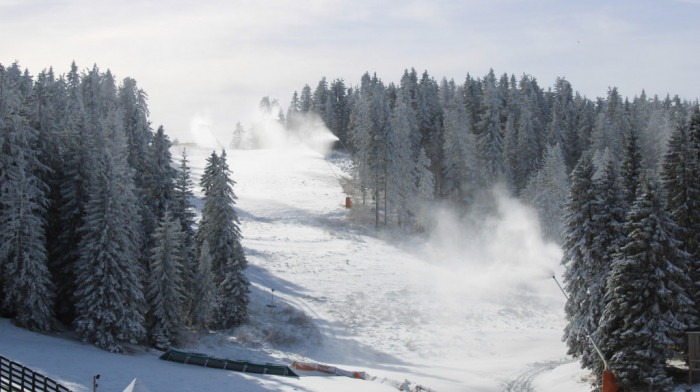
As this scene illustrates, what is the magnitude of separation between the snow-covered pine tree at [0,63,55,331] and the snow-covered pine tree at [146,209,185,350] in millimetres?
5200

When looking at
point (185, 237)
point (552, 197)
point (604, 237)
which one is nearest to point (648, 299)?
point (604, 237)

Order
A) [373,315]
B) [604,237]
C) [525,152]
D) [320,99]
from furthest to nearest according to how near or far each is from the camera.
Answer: [320,99] < [525,152] < [373,315] < [604,237]

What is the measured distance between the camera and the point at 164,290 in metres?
33.6

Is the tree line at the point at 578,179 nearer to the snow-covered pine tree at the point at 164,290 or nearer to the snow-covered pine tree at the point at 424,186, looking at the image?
the snow-covered pine tree at the point at 424,186

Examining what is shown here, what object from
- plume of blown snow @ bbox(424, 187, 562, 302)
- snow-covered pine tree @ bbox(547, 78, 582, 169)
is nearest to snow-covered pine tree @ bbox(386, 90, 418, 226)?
plume of blown snow @ bbox(424, 187, 562, 302)

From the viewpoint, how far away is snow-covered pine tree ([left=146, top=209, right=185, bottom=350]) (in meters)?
33.1

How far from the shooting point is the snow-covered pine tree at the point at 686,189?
26.8m

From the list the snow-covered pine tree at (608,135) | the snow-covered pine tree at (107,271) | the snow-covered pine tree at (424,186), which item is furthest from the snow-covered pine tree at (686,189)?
the snow-covered pine tree at (608,135)

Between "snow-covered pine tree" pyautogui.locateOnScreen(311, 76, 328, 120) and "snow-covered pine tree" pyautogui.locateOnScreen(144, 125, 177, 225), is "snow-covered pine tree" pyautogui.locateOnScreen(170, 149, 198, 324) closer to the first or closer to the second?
"snow-covered pine tree" pyautogui.locateOnScreen(144, 125, 177, 225)

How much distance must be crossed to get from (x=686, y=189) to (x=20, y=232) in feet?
106

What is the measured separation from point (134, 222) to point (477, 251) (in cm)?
3792

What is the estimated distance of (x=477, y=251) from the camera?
202 feet

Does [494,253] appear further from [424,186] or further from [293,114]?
[293,114]

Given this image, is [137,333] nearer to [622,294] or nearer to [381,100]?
[622,294]
